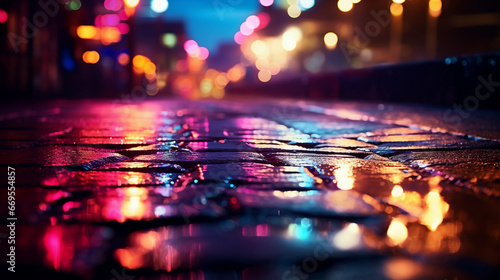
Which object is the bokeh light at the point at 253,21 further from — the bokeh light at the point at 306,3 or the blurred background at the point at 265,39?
the bokeh light at the point at 306,3

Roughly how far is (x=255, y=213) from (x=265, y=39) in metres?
35.8

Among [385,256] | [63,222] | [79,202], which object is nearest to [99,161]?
[79,202]

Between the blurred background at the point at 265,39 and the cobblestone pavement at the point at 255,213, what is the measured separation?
5.09m

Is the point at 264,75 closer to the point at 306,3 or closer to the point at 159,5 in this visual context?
the point at 306,3

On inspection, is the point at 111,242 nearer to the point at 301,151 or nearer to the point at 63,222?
the point at 63,222

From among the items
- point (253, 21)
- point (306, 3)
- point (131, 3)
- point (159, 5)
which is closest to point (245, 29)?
point (253, 21)

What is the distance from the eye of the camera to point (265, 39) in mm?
36250

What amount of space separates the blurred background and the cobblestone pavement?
5087 millimetres

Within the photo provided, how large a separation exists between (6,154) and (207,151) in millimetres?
1201

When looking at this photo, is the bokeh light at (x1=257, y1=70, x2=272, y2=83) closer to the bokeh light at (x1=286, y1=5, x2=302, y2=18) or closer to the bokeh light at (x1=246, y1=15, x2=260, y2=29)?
the bokeh light at (x1=246, y1=15, x2=260, y2=29)

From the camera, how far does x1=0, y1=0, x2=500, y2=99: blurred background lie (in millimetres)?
12859

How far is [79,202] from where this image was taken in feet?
5.16

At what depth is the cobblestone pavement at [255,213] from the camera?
3.35 feet

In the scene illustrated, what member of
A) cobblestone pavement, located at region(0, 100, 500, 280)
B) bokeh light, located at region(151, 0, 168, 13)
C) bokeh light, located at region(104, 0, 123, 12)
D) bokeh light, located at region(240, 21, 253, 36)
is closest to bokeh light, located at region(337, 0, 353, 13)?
bokeh light, located at region(151, 0, 168, 13)
